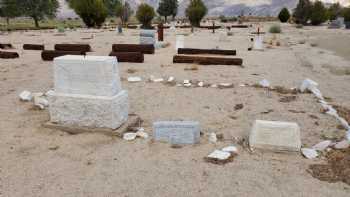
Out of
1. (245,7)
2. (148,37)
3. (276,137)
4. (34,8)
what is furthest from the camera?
(245,7)

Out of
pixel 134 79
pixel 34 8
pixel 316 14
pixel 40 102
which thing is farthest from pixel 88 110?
pixel 316 14

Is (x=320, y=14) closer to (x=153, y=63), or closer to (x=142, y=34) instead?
(x=142, y=34)

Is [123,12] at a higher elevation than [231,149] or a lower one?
higher

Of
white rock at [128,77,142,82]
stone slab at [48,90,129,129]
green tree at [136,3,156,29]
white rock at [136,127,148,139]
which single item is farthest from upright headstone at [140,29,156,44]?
green tree at [136,3,156,29]

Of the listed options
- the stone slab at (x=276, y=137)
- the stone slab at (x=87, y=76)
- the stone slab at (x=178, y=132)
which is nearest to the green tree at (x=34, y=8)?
the stone slab at (x=87, y=76)

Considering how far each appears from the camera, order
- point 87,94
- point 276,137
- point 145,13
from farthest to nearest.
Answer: point 145,13
point 87,94
point 276,137

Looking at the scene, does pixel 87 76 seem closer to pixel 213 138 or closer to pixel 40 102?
pixel 40 102

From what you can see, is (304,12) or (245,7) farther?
(245,7)

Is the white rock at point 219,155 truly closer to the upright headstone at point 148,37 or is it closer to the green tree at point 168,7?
the upright headstone at point 148,37

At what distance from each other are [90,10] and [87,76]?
1470 inches

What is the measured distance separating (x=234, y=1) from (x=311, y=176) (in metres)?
166

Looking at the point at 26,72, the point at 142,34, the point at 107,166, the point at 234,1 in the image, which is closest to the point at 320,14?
the point at 142,34

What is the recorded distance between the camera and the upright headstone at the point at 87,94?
520 cm

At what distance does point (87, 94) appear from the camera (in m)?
5.32
